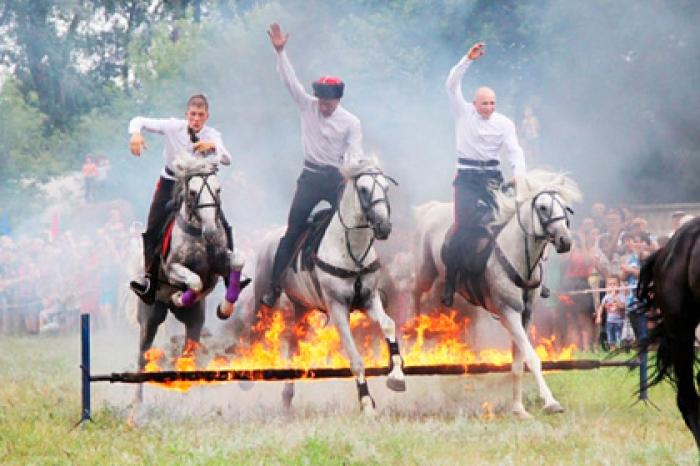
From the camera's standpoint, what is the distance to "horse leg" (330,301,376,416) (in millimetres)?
11172

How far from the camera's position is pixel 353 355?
37.3ft

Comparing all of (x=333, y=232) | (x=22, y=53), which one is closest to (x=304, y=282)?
(x=333, y=232)

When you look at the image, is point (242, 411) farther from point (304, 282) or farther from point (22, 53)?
point (22, 53)

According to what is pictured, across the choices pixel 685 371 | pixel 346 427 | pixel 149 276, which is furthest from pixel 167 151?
pixel 685 371

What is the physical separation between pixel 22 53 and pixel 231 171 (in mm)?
14063

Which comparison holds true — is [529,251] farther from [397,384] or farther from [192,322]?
[192,322]

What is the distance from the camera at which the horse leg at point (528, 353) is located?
11070mm

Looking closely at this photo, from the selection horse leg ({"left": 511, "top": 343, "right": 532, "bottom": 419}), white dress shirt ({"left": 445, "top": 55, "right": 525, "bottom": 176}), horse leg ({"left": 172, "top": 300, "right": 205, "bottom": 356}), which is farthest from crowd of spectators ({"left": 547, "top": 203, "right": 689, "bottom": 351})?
horse leg ({"left": 172, "top": 300, "right": 205, "bottom": 356})

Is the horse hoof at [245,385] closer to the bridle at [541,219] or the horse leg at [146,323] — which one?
the horse leg at [146,323]

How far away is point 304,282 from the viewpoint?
485 inches

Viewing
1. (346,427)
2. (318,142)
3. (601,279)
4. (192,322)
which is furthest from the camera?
(601,279)

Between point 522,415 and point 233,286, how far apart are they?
8.50ft

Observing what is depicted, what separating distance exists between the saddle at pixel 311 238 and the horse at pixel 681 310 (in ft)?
10.7

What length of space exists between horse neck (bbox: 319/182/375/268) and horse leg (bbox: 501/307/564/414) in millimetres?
1291
